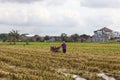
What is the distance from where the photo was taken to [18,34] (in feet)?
320

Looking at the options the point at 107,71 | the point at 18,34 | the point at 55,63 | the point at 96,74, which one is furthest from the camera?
Result: the point at 18,34

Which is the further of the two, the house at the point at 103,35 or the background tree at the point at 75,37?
the house at the point at 103,35

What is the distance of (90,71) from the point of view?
21.6 metres

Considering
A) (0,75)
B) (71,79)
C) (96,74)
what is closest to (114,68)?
(96,74)

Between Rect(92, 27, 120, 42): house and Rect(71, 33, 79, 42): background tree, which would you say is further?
Rect(92, 27, 120, 42): house

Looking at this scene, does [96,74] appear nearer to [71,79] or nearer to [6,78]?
[71,79]

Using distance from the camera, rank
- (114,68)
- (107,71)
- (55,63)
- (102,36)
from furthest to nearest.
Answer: (102,36)
(55,63)
(114,68)
(107,71)

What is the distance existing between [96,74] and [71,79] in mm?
2272

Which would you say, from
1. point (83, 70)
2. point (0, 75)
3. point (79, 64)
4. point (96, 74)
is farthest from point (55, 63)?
point (0, 75)

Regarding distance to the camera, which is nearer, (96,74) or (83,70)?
(96,74)

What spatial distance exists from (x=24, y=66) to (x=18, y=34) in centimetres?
7560

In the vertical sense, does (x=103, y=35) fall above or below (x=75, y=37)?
above

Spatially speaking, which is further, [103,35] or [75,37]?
[103,35]

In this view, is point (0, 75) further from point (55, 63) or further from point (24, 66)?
point (55, 63)
